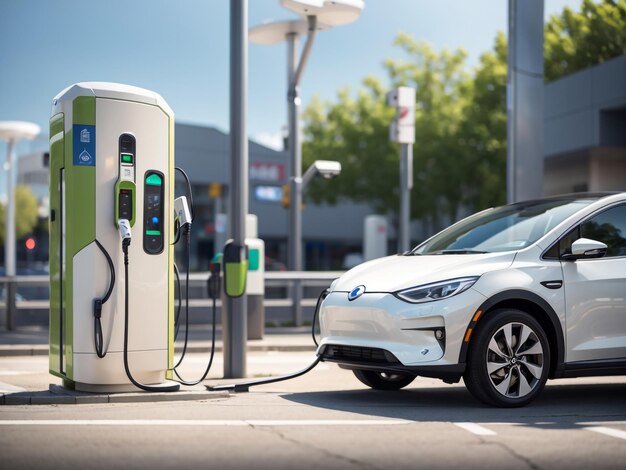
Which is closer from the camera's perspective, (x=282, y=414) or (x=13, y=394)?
(x=282, y=414)

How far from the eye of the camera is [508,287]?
25.2ft

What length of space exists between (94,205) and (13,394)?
1558 mm

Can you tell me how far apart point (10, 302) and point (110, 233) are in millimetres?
9439

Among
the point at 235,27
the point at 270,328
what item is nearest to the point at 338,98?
the point at 270,328

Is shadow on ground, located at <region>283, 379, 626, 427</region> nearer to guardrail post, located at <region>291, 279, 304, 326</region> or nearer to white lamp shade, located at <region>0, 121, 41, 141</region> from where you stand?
guardrail post, located at <region>291, 279, 304, 326</region>

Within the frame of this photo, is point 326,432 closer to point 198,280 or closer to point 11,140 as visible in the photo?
point 198,280

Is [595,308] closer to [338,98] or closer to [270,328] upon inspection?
[270,328]

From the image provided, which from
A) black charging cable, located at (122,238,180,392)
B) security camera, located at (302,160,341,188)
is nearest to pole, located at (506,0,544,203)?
security camera, located at (302,160,341,188)

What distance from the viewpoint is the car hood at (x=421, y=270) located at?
304 inches

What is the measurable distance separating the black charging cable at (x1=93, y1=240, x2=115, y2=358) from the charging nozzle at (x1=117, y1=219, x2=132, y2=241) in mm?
193

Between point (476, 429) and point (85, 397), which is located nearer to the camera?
→ point (476, 429)

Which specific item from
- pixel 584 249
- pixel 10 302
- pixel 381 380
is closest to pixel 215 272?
pixel 10 302

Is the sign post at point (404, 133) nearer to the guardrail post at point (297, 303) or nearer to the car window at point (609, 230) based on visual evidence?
the guardrail post at point (297, 303)

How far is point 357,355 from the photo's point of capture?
7945 millimetres
